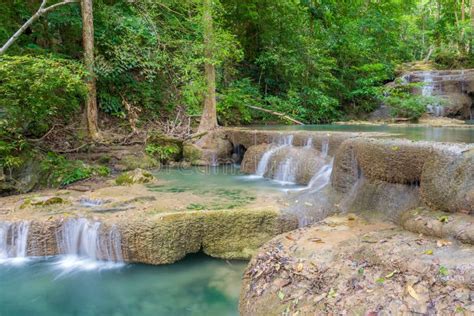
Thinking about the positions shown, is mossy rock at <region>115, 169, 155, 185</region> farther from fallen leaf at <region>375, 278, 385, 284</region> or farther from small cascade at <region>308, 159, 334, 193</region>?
fallen leaf at <region>375, 278, 385, 284</region>

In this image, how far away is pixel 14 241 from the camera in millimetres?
5109

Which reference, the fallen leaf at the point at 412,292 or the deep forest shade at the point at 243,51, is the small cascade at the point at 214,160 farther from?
the fallen leaf at the point at 412,292

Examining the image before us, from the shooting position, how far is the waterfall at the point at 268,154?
8586 millimetres

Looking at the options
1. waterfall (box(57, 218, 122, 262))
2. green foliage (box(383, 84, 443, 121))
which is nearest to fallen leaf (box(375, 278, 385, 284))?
waterfall (box(57, 218, 122, 262))

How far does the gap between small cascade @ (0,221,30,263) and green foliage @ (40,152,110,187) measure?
248 cm

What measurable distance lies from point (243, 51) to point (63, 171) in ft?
28.6

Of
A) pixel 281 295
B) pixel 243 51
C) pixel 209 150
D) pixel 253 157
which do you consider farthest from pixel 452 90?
pixel 281 295

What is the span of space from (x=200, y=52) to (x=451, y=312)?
28.8 ft

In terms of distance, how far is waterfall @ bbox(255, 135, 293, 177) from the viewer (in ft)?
28.2

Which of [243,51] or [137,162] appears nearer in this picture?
[137,162]

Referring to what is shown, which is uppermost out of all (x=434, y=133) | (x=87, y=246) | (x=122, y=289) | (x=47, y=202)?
(x=434, y=133)

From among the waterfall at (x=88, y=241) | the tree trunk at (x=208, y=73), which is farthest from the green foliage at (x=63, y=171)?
the tree trunk at (x=208, y=73)

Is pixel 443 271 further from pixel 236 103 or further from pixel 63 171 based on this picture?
pixel 236 103

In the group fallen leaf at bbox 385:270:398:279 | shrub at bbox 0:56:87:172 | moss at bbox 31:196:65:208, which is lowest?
fallen leaf at bbox 385:270:398:279
